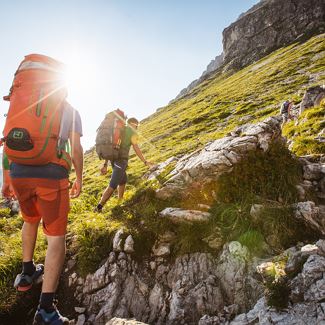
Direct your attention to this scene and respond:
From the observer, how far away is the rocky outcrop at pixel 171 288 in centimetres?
457

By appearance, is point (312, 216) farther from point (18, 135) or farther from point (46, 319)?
point (18, 135)

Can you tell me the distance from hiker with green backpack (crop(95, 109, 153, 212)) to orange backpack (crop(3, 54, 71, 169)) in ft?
13.3

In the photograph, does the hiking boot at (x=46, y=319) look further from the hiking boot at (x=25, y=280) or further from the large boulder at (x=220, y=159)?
the large boulder at (x=220, y=159)

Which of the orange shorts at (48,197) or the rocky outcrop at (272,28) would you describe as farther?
the rocky outcrop at (272,28)

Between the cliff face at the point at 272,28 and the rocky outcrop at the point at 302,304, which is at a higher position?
the cliff face at the point at 272,28

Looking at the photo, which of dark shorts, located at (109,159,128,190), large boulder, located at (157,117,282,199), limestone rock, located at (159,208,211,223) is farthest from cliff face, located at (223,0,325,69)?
limestone rock, located at (159,208,211,223)

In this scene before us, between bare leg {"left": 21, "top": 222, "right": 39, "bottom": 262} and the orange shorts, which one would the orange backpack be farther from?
bare leg {"left": 21, "top": 222, "right": 39, "bottom": 262}

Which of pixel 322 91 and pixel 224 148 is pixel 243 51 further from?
pixel 224 148

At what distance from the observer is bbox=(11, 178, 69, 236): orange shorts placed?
Answer: 4074mm

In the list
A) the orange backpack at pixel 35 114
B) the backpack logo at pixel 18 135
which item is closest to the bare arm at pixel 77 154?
the orange backpack at pixel 35 114

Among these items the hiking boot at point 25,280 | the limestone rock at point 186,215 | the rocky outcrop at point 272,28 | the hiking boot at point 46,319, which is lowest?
the hiking boot at point 46,319

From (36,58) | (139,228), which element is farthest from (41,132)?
(139,228)

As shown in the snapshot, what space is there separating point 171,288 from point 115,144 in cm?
480

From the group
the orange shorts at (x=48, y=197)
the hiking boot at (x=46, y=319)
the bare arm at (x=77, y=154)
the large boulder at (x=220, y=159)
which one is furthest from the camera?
the large boulder at (x=220, y=159)
